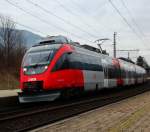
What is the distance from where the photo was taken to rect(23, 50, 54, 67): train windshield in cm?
1797

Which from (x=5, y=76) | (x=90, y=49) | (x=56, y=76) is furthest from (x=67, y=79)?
(x=5, y=76)

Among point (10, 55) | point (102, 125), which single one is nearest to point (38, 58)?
point (102, 125)

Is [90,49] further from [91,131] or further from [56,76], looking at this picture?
[91,131]

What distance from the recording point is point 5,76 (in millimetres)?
52031

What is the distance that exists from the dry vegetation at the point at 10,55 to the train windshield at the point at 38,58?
27.2 m

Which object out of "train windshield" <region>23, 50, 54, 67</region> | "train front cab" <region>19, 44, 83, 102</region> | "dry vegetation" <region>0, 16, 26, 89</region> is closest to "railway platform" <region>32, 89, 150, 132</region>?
"train front cab" <region>19, 44, 83, 102</region>

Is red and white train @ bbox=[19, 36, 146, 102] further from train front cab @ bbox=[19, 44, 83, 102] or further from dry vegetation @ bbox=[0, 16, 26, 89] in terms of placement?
dry vegetation @ bbox=[0, 16, 26, 89]

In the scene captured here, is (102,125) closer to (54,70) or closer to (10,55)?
(54,70)

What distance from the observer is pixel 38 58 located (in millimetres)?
18328

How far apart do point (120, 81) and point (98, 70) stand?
10.5 metres

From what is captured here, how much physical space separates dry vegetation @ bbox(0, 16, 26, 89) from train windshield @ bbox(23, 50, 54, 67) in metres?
27.2

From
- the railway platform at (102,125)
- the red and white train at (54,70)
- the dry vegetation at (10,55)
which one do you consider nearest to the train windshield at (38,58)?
the red and white train at (54,70)

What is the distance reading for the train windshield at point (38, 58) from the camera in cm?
1797

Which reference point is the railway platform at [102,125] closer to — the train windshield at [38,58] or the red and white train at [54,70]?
the red and white train at [54,70]
